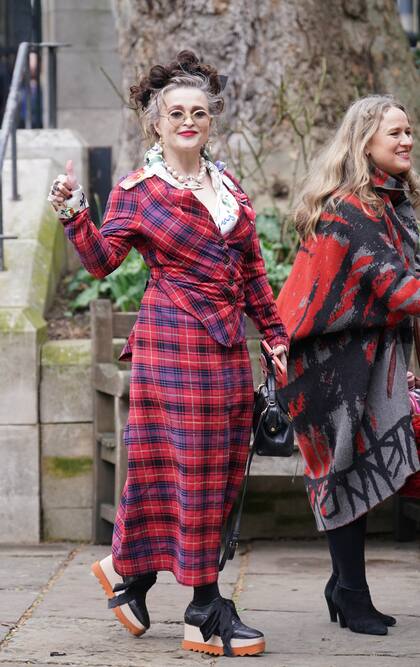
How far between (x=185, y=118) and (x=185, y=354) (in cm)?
78

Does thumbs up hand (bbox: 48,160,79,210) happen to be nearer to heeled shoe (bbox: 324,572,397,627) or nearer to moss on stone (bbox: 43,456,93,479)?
heeled shoe (bbox: 324,572,397,627)

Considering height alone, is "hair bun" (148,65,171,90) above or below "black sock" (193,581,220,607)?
above

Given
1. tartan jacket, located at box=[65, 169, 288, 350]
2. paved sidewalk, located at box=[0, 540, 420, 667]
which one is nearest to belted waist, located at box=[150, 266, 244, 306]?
tartan jacket, located at box=[65, 169, 288, 350]

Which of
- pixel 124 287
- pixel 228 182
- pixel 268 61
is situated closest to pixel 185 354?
pixel 228 182

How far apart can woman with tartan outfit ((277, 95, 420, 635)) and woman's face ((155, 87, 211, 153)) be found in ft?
1.49

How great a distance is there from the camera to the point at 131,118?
8094 mm

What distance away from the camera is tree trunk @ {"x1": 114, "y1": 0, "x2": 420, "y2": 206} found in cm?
766

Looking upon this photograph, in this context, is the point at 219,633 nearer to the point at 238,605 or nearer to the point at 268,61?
the point at 238,605

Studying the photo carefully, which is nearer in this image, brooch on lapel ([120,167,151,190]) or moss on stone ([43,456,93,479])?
brooch on lapel ([120,167,151,190])

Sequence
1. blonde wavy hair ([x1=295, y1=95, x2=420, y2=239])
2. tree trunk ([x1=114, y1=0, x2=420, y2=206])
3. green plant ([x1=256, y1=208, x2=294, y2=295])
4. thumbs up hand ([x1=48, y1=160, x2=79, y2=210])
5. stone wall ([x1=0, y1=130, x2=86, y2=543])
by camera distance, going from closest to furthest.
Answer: thumbs up hand ([x1=48, y1=160, x2=79, y2=210])
blonde wavy hair ([x1=295, y1=95, x2=420, y2=239])
stone wall ([x1=0, y1=130, x2=86, y2=543])
green plant ([x1=256, y1=208, x2=294, y2=295])
tree trunk ([x1=114, y1=0, x2=420, y2=206])

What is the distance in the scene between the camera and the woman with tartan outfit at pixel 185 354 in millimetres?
4188

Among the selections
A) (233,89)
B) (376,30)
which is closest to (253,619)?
(233,89)

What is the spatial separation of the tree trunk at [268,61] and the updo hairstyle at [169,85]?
3.20 m

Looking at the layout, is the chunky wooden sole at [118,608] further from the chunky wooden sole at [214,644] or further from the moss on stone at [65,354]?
the moss on stone at [65,354]
